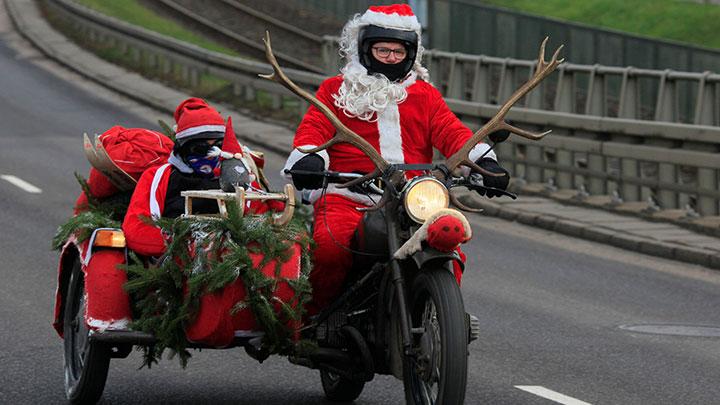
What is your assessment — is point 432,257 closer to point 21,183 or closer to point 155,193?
point 155,193

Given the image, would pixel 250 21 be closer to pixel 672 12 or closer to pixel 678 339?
pixel 672 12

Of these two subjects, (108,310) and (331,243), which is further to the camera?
(108,310)

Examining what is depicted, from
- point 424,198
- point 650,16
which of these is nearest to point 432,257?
point 424,198

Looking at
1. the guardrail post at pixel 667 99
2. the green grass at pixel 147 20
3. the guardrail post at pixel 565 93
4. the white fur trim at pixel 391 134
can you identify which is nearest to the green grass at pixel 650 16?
the green grass at pixel 147 20

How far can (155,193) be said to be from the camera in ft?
28.5

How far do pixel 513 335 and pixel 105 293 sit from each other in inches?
152

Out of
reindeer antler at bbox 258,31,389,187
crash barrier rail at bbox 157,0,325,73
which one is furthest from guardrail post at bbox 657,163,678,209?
crash barrier rail at bbox 157,0,325,73

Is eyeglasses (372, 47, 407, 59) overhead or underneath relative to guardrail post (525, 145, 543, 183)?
overhead

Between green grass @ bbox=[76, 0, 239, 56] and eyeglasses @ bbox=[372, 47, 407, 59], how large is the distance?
3193cm

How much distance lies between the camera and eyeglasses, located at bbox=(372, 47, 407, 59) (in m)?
8.40

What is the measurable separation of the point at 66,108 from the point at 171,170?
822 inches

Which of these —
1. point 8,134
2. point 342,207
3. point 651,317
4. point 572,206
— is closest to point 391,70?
point 342,207

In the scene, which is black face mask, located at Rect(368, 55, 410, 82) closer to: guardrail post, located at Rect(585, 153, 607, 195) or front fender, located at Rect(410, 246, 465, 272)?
front fender, located at Rect(410, 246, 465, 272)

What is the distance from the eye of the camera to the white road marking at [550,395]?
923cm
